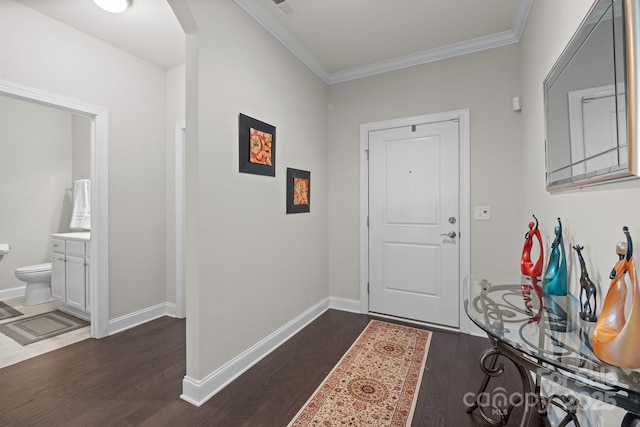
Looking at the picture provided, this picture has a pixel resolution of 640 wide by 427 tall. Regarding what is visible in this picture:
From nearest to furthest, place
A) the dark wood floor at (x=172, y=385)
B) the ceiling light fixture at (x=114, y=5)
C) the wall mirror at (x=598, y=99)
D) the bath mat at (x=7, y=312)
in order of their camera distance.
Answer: the wall mirror at (x=598, y=99) < the dark wood floor at (x=172, y=385) < the ceiling light fixture at (x=114, y=5) < the bath mat at (x=7, y=312)

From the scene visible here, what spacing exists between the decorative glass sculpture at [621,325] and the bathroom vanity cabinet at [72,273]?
141 inches

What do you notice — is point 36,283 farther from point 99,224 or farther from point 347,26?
point 347,26

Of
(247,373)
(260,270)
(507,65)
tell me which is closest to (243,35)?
(260,270)

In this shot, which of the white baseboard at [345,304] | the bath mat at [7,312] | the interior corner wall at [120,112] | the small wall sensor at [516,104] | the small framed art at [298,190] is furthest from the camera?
the white baseboard at [345,304]

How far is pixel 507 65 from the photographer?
2.60 m

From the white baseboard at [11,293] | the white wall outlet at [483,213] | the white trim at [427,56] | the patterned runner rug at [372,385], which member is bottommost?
the patterned runner rug at [372,385]

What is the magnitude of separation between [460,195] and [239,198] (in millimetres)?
2038

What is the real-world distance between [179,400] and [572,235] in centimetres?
235

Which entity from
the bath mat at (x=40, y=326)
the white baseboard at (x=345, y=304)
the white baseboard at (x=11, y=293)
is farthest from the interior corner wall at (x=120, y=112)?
the white baseboard at (x=11, y=293)

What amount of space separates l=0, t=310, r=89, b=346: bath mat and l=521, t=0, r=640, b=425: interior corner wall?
3.87 m

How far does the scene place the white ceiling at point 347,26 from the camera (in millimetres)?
2193

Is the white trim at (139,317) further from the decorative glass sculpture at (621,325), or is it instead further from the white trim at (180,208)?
the decorative glass sculpture at (621,325)

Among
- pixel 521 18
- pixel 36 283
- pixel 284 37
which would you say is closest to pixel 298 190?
pixel 284 37

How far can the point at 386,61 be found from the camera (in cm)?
301
